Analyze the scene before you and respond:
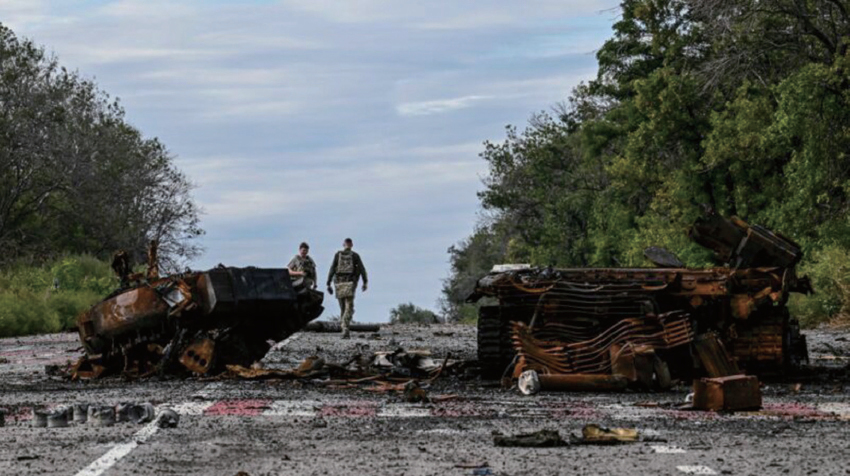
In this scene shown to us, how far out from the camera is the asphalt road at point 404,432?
11.2 meters

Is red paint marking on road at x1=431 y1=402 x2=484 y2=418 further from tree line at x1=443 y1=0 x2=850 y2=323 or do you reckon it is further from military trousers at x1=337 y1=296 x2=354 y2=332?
tree line at x1=443 y1=0 x2=850 y2=323

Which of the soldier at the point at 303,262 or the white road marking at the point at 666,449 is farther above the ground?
the soldier at the point at 303,262

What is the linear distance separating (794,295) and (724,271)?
85.8 feet

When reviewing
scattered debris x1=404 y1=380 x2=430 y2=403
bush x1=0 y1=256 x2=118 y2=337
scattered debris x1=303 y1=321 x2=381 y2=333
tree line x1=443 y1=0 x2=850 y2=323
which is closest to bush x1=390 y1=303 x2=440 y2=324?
tree line x1=443 y1=0 x2=850 y2=323

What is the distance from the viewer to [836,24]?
46281mm

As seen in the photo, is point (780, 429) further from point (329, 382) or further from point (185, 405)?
point (329, 382)

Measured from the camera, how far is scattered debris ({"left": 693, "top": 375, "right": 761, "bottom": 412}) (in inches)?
631

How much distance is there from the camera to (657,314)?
68.7 feet

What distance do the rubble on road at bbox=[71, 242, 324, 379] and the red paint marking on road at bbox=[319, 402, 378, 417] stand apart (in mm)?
4753

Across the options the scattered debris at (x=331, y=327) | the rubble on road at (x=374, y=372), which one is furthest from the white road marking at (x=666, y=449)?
the scattered debris at (x=331, y=327)

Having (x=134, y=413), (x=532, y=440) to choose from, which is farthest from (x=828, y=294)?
(x=532, y=440)

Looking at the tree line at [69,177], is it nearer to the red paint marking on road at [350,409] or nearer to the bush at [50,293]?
the bush at [50,293]

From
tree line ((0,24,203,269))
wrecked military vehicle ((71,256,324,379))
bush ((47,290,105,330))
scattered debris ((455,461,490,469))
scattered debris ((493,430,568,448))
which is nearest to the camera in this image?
scattered debris ((455,461,490,469))

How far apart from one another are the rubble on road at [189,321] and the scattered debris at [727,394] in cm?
748
